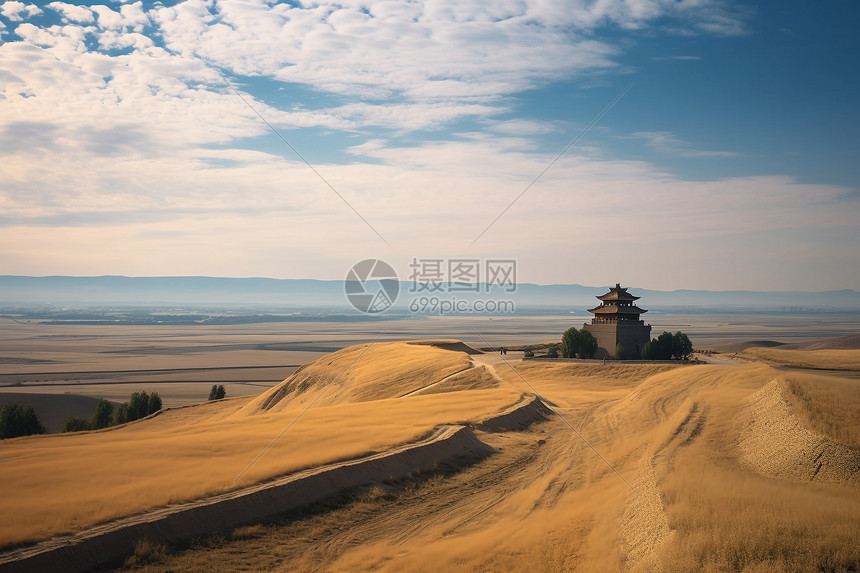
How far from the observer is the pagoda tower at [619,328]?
56.3 metres

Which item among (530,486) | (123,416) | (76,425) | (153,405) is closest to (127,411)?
(123,416)

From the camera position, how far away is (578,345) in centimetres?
5606

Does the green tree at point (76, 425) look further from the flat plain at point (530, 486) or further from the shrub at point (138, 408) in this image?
the flat plain at point (530, 486)

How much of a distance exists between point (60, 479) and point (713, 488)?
1599cm

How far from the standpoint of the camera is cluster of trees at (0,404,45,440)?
38.9 m

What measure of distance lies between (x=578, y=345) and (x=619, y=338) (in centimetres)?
405

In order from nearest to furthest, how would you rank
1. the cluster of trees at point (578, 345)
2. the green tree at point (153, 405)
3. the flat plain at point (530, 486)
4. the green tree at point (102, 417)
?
the flat plain at point (530, 486), the green tree at point (102, 417), the green tree at point (153, 405), the cluster of trees at point (578, 345)

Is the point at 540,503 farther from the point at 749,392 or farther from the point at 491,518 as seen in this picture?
the point at 749,392

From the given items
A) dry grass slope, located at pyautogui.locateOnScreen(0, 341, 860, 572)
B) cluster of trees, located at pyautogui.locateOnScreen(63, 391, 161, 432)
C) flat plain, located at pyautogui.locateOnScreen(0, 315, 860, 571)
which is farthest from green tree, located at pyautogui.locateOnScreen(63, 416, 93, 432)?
dry grass slope, located at pyautogui.locateOnScreen(0, 341, 860, 572)

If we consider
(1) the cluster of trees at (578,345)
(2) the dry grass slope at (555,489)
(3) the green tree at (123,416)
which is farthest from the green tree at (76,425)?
(1) the cluster of trees at (578,345)

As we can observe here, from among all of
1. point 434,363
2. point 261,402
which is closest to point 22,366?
point 261,402

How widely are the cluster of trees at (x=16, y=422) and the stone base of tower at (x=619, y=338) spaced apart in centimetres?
4731

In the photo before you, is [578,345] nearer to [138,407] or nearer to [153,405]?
[153,405]

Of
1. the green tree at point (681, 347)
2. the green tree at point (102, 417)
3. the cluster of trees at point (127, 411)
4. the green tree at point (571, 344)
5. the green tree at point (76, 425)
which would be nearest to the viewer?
the green tree at point (76, 425)
